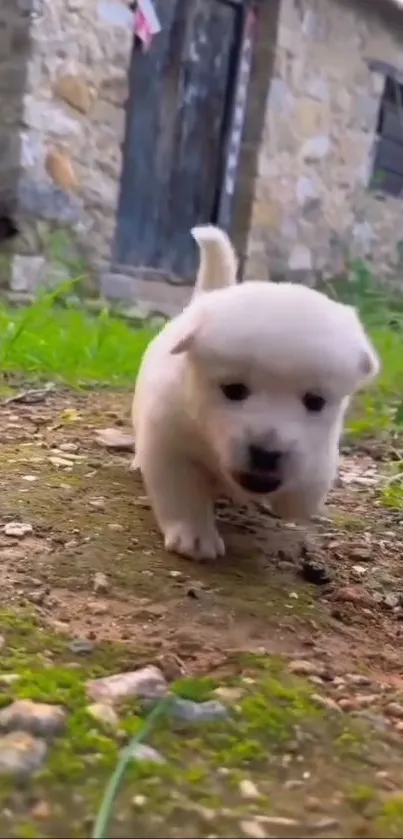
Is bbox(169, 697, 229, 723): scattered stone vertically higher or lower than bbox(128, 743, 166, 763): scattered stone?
lower

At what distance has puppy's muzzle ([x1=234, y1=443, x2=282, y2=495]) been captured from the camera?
1361mm

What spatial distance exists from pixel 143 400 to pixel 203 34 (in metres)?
4.49

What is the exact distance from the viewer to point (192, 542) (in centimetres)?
154

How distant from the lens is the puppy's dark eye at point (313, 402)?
141cm

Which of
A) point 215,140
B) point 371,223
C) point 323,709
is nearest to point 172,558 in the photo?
point 323,709

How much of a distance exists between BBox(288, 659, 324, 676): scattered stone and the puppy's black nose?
277mm

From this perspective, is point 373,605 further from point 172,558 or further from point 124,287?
point 124,287

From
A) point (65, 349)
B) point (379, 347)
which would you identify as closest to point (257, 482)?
point (65, 349)

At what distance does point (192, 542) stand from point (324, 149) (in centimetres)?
521

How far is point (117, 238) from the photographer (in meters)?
5.55

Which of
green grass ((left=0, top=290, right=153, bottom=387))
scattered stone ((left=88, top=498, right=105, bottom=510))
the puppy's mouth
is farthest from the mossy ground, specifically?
green grass ((left=0, top=290, right=153, bottom=387))

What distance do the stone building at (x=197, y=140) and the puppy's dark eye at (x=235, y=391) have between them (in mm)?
3468

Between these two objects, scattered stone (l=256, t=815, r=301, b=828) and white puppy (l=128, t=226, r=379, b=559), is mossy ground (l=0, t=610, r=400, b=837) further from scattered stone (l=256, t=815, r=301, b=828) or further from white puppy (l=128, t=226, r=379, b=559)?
white puppy (l=128, t=226, r=379, b=559)

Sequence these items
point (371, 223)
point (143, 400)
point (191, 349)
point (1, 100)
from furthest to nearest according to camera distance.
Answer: point (371, 223) < point (1, 100) < point (143, 400) < point (191, 349)
